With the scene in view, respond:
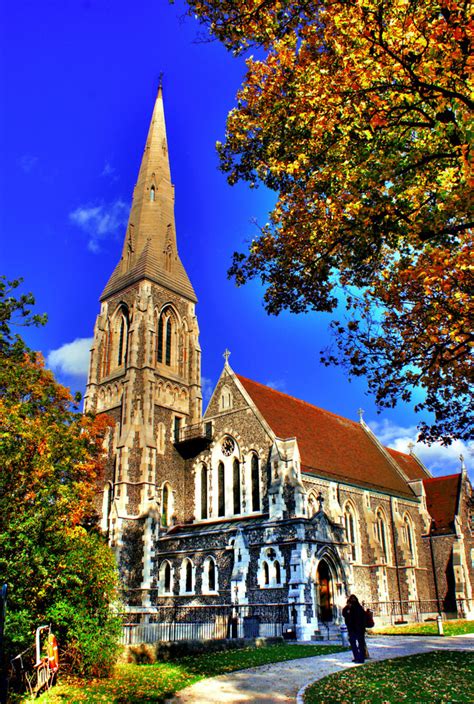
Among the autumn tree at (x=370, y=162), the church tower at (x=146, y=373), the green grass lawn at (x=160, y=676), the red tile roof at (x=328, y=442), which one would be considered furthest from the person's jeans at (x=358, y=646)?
the church tower at (x=146, y=373)

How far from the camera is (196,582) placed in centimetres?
2545

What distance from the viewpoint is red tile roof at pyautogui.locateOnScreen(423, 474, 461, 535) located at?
35156 mm

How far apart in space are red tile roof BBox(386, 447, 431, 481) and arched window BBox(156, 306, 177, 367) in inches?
662

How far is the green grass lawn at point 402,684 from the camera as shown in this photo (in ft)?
29.1

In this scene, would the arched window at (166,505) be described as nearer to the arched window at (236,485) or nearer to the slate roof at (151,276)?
the arched window at (236,485)

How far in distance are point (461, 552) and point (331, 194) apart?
29594 millimetres

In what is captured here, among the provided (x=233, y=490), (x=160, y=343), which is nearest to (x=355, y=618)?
(x=233, y=490)

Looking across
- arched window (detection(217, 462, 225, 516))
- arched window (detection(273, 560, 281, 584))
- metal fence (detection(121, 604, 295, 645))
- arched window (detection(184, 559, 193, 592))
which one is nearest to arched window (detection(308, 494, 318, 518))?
arched window (detection(273, 560, 281, 584))

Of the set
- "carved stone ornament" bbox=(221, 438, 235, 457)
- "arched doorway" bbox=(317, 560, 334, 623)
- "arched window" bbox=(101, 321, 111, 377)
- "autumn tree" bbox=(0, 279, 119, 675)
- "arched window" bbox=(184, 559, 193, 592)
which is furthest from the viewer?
"arched window" bbox=(101, 321, 111, 377)

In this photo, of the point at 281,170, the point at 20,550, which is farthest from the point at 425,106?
the point at 20,550

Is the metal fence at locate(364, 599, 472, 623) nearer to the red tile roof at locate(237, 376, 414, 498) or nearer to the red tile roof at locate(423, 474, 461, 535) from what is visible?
the red tile roof at locate(423, 474, 461, 535)

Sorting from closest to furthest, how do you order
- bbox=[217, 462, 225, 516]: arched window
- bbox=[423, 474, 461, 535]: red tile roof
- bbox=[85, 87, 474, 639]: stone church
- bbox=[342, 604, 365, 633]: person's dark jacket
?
bbox=[342, 604, 365, 633]: person's dark jacket
bbox=[85, 87, 474, 639]: stone church
bbox=[217, 462, 225, 516]: arched window
bbox=[423, 474, 461, 535]: red tile roof

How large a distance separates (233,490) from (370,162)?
20.3 meters

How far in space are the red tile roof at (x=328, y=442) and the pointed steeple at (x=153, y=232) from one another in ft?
31.6
